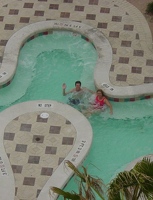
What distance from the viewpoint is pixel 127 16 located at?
1870 cm

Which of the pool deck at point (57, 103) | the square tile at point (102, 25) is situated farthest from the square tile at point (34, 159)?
the square tile at point (102, 25)

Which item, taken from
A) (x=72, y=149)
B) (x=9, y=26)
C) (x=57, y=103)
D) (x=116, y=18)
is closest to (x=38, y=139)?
(x=72, y=149)

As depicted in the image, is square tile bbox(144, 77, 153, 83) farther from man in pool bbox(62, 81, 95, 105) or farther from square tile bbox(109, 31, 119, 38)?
square tile bbox(109, 31, 119, 38)

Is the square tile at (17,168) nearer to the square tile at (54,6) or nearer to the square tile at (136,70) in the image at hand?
the square tile at (136,70)

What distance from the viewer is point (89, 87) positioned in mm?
17047

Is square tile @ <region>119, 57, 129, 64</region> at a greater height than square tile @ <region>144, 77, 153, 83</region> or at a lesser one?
greater

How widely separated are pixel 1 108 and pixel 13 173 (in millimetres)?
2697

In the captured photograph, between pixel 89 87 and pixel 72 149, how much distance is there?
8.93ft

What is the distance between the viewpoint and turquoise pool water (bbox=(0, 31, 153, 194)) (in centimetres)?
1539

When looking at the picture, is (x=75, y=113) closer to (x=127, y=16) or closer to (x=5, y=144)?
(x=5, y=144)

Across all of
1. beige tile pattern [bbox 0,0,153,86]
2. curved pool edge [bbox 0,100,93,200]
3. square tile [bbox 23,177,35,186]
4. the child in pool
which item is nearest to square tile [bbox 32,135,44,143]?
curved pool edge [bbox 0,100,93,200]

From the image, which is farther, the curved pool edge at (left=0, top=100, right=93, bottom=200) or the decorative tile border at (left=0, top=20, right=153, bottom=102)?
the decorative tile border at (left=0, top=20, right=153, bottom=102)

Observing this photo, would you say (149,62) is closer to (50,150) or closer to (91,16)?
A: (91,16)

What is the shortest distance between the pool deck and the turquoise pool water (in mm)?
538
